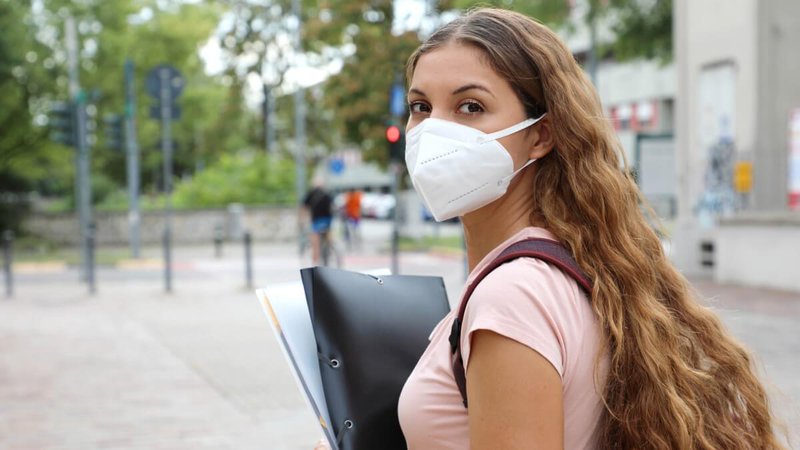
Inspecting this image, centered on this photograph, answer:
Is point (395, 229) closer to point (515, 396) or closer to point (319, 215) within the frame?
point (319, 215)

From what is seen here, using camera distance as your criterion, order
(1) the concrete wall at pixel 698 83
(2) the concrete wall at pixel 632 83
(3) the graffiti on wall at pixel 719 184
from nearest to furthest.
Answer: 1. (1) the concrete wall at pixel 698 83
2. (3) the graffiti on wall at pixel 719 184
3. (2) the concrete wall at pixel 632 83

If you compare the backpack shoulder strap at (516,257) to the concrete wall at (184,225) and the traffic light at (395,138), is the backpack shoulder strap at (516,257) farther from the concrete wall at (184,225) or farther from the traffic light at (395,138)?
the concrete wall at (184,225)

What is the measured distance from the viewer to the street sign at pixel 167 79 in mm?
20594

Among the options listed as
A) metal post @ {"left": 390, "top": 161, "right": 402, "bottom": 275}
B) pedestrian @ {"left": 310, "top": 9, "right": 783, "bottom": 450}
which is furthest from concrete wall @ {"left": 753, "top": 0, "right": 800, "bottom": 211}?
pedestrian @ {"left": 310, "top": 9, "right": 783, "bottom": 450}

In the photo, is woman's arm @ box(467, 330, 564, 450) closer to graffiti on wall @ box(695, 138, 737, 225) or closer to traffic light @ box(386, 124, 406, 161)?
traffic light @ box(386, 124, 406, 161)

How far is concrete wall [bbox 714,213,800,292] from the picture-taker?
13.3 m

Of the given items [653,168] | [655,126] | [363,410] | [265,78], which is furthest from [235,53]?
[363,410]

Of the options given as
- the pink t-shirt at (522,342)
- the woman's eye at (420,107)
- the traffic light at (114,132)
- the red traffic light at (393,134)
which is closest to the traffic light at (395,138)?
the red traffic light at (393,134)

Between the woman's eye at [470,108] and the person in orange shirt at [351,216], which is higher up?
the woman's eye at [470,108]

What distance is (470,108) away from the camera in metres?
1.60

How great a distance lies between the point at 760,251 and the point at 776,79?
2941 millimetres

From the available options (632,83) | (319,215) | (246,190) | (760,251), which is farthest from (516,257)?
(632,83)

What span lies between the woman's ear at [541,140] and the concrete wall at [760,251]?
1269cm

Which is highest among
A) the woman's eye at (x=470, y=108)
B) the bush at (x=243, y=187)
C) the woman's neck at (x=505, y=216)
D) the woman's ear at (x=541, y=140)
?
the bush at (x=243, y=187)
